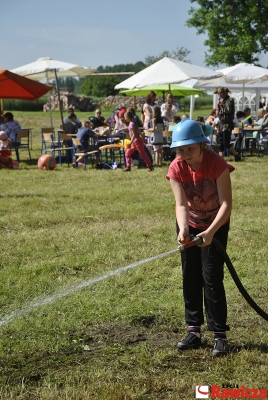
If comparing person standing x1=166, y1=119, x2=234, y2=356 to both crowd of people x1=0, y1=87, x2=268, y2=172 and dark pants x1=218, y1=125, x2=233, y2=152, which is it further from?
dark pants x1=218, y1=125, x2=233, y2=152

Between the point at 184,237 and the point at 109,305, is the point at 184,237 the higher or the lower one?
the higher one

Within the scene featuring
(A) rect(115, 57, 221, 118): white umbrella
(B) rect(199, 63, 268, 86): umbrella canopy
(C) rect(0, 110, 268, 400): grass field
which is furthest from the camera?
(B) rect(199, 63, 268, 86): umbrella canopy

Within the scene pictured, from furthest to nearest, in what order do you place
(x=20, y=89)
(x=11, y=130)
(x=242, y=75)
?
(x=242, y=75) → (x=20, y=89) → (x=11, y=130)

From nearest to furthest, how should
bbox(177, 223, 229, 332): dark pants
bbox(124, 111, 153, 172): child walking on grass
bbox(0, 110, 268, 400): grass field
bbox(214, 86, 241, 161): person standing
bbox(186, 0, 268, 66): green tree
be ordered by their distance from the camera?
bbox(0, 110, 268, 400): grass field → bbox(177, 223, 229, 332): dark pants → bbox(124, 111, 153, 172): child walking on grass → bbox(214, 86, 241, 161): person standing → bbox(186, 0, 268, 66): green tree

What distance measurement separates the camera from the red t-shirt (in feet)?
13.0

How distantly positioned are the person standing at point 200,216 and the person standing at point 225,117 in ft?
37.5

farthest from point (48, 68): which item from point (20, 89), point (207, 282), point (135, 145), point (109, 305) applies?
point (207, 282)

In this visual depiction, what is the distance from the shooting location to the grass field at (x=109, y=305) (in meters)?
3.79

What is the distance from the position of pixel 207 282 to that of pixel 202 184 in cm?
70

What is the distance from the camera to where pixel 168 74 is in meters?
17.5

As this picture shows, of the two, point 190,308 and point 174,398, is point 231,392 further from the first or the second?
point 190,308

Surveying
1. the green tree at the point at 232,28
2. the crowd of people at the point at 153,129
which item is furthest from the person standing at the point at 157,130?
the green tree at the point at 232,28

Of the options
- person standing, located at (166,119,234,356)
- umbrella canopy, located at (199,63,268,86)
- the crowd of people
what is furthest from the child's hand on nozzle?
umbrella canopy, located at (199,63,268,86)

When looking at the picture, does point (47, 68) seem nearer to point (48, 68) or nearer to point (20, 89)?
point (48, 68)
